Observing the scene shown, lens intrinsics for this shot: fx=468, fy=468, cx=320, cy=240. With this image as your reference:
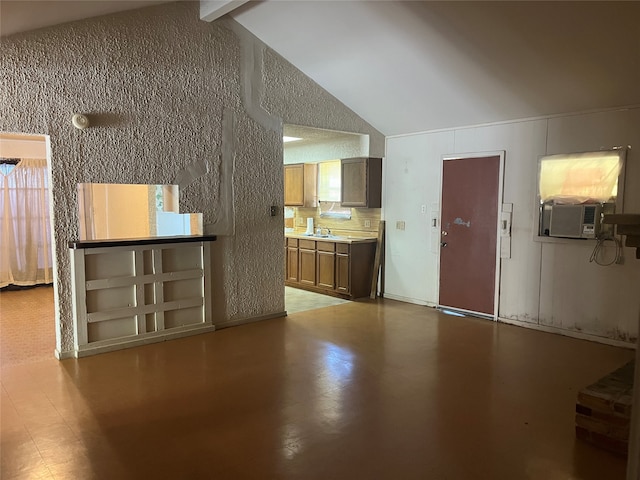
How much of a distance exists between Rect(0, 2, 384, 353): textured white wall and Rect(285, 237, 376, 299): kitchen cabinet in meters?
1.23

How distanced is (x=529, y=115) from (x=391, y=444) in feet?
12.5

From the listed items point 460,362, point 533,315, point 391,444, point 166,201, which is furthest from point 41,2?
point 533,315

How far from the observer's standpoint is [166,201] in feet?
18.2

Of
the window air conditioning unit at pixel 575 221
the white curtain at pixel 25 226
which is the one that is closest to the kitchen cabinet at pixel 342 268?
the window air conditioning unit at pixel 575 221

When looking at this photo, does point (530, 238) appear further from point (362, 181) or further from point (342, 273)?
point (342, 273)

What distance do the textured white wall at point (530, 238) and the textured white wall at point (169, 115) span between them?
4.26 ft

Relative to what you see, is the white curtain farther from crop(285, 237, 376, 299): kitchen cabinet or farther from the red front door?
the red front door

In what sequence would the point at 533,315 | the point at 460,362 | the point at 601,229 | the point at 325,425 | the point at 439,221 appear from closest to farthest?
1. the point at 325,425
2. the point at 460,362
3. the point at 601,229
4. the point at 533,315
5. the point at 439,221

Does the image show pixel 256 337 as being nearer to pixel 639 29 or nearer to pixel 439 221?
pixel 439 221

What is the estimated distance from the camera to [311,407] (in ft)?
10.5

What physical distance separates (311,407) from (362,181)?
3.97 m

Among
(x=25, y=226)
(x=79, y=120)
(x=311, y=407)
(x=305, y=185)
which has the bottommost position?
(x=311, y=407)

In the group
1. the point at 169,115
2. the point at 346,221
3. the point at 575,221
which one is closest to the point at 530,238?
the point at 575,221

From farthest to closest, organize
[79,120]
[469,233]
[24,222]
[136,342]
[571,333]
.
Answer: [24,222]
[469,233]
[571,333]
[136,342]
[79,120]
